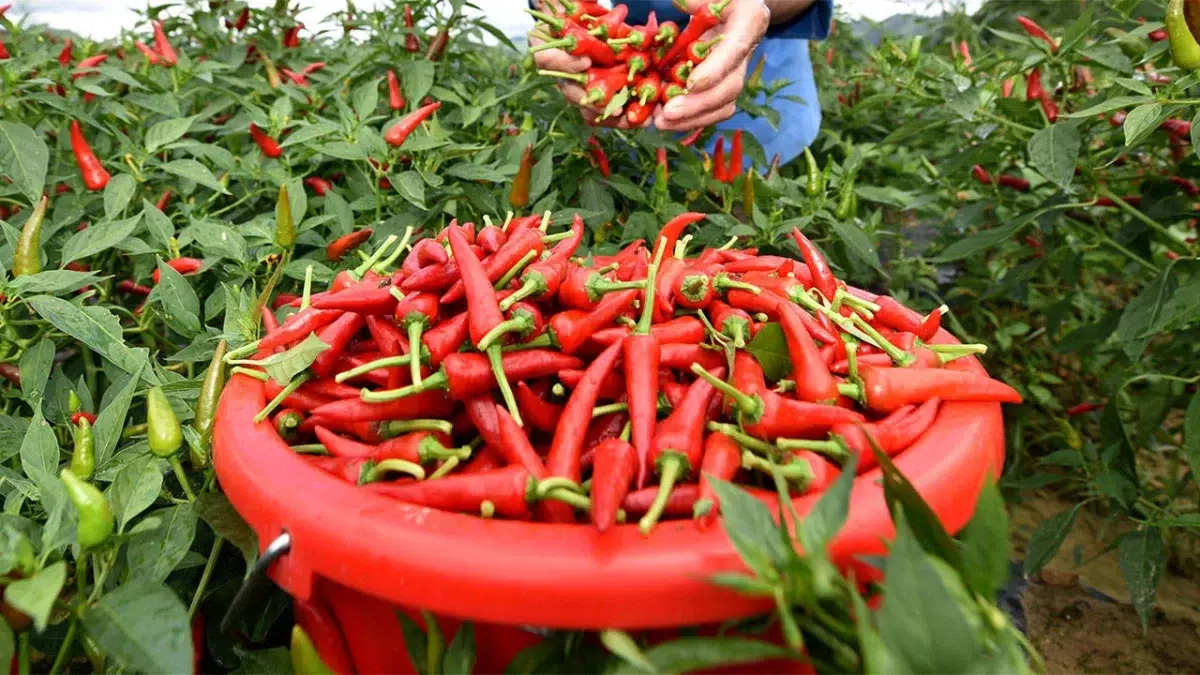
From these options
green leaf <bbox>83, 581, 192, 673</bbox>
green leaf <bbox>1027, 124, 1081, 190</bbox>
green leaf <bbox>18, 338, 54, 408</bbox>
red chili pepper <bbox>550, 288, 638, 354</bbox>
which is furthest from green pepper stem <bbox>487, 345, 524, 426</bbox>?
green leaf <bbox>1027, 124, 1081, 190</bbox>

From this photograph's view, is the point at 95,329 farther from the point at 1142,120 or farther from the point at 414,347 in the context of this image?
the point at 1142,120

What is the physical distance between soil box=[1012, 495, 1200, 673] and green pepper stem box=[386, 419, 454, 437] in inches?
81.5

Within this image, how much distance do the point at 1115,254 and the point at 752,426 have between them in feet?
8.46

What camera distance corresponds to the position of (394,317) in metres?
1.32

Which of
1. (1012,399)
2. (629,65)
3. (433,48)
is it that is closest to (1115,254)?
(629,65)

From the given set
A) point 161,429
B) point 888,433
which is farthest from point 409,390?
point 888,433

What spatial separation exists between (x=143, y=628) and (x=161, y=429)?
342 mm

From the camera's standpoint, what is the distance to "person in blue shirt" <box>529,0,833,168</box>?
83.5 inches

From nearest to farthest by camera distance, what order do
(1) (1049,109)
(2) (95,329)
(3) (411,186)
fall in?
(2) (95,329), (3) (411,186), (1) (1049,109)

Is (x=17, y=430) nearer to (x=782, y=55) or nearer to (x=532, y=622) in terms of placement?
(x=532, y=622)

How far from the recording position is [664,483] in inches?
37.3

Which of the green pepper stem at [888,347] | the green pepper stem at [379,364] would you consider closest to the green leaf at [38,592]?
the green pepper stem at [379,364]

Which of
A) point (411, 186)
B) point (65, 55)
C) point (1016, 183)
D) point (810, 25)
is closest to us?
point (411, 186)

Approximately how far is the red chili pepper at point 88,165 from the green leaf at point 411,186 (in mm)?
840
